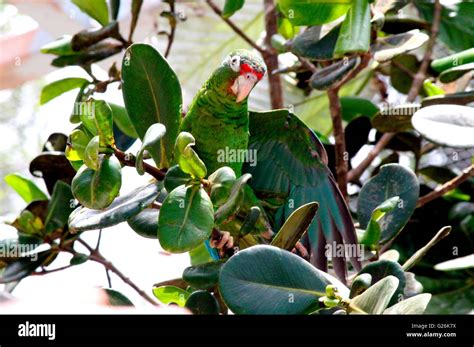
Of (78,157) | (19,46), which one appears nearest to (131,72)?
(78,157)

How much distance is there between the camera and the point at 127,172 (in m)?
0.88

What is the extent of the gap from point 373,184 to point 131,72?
Answer: 1.00 feet

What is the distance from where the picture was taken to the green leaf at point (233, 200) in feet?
2.03

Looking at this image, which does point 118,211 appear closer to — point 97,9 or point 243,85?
point 243,85

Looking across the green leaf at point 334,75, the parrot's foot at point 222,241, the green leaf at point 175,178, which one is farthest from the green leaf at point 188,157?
the green leaf at point 334,75

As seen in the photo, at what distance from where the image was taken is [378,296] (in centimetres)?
61

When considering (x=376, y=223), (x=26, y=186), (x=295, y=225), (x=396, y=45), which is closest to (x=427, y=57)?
(x=396, y=45)

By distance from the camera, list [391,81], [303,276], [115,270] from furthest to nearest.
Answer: [391,81] < [115,270] < [303,276]

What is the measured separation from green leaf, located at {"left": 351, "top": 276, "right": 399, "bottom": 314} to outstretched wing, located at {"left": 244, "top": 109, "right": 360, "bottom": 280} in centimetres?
34

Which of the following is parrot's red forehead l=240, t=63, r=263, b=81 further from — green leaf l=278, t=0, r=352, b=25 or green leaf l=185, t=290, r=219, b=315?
green leaf l=185, t=290, r=219, b=315

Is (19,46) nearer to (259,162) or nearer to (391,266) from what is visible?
(259,162)

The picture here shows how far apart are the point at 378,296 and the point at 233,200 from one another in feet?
0.47

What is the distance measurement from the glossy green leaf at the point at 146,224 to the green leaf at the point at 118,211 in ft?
0.19

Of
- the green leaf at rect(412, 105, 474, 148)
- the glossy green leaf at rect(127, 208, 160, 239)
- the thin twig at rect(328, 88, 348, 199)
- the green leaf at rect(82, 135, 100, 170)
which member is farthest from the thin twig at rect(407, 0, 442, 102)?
the green leaf at rect(82, 135, 100, 170)
